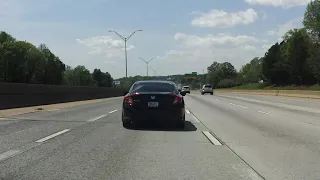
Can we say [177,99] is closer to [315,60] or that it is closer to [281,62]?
[315,60]

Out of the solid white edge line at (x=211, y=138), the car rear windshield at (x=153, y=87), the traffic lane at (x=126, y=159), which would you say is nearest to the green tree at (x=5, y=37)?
the car rear windshield at (x=153, y=87)

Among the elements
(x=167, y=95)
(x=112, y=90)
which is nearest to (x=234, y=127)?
(x=167, y=95)

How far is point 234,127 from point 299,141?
3836 millimetres

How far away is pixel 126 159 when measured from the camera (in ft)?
27.7

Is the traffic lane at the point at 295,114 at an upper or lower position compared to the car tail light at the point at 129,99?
lower

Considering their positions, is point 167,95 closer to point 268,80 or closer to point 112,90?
point 112,90

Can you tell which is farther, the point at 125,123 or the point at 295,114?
the point at 295,114

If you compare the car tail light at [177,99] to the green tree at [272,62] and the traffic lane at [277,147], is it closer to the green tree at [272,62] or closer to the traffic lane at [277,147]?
the traffic lane at [277,147]

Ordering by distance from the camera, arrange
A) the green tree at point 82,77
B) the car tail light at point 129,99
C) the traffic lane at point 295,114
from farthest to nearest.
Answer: the green tree at point 82,77 < the traffic lane at point 295,114 < the car tail light at point 129,99

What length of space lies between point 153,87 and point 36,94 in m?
15.9

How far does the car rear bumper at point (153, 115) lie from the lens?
13758 millimetres

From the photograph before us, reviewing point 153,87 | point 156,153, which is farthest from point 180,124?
point 156,153

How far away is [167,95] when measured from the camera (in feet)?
45.6

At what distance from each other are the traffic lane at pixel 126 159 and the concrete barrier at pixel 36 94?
12.8 meters
